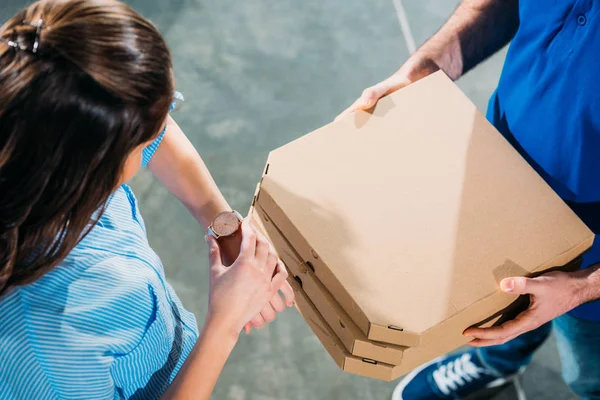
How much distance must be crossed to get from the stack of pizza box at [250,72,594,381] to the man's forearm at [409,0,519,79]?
274 mm

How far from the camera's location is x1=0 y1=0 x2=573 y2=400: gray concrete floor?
198cm

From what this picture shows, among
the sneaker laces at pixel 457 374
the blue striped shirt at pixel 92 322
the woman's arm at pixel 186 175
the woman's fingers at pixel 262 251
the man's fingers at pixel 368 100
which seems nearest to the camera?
the blue striped shirt at pixel 92 322

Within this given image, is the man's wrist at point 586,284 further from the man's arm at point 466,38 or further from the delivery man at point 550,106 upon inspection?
the man's arm at point 466,38

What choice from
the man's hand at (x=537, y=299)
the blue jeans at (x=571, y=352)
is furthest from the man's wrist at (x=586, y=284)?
the blue jeans at (x=571, y=352)

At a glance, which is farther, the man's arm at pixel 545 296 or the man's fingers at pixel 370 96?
the man's fingers at pixel 370 96

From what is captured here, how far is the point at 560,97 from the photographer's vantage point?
116 cm

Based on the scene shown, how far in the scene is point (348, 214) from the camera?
1.05 meters

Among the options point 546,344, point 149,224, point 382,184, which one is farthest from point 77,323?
point 546,344

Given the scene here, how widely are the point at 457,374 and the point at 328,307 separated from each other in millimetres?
1019

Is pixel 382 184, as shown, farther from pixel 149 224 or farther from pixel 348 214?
pixel 149 224

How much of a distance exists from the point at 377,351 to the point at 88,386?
0.46m

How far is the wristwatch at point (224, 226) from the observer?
114 centimetres

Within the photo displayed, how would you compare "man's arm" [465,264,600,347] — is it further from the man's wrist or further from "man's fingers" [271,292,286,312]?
"man's fingers" [271,292,286,312]

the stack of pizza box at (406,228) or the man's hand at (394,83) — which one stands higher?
the man's hand at (394,83)
